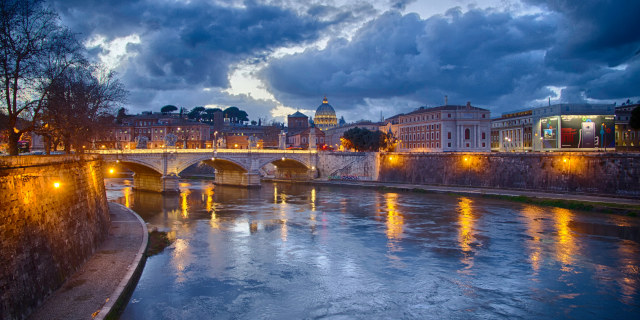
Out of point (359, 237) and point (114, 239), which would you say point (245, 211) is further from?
point (114, 239)

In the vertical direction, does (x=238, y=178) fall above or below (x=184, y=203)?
above

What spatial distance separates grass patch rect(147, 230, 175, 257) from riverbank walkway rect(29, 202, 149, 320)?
0.65m

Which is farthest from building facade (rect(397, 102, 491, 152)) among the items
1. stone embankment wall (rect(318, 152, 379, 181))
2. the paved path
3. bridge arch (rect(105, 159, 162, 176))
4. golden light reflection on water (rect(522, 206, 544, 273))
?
bridge arch (rect(105, 159, 162, 176))

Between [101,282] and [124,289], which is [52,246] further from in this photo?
[124,289]

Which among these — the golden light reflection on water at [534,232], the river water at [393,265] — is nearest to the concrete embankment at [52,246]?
the river water at [393,265]

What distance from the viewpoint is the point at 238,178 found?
57.2 metres

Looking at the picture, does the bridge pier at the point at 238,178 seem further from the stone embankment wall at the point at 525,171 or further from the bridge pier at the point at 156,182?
the stone embankment wall at the point at 525,171

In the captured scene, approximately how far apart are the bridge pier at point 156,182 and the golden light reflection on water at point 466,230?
88.4 feet

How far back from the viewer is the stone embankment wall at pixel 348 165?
59375 mm

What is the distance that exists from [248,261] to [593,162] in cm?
3026

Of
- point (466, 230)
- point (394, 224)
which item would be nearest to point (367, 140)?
point (394, 224)

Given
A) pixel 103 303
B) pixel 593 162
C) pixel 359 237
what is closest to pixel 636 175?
pixel 593 162

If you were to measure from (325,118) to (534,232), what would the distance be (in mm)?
127866

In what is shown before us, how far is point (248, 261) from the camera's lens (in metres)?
20.1
